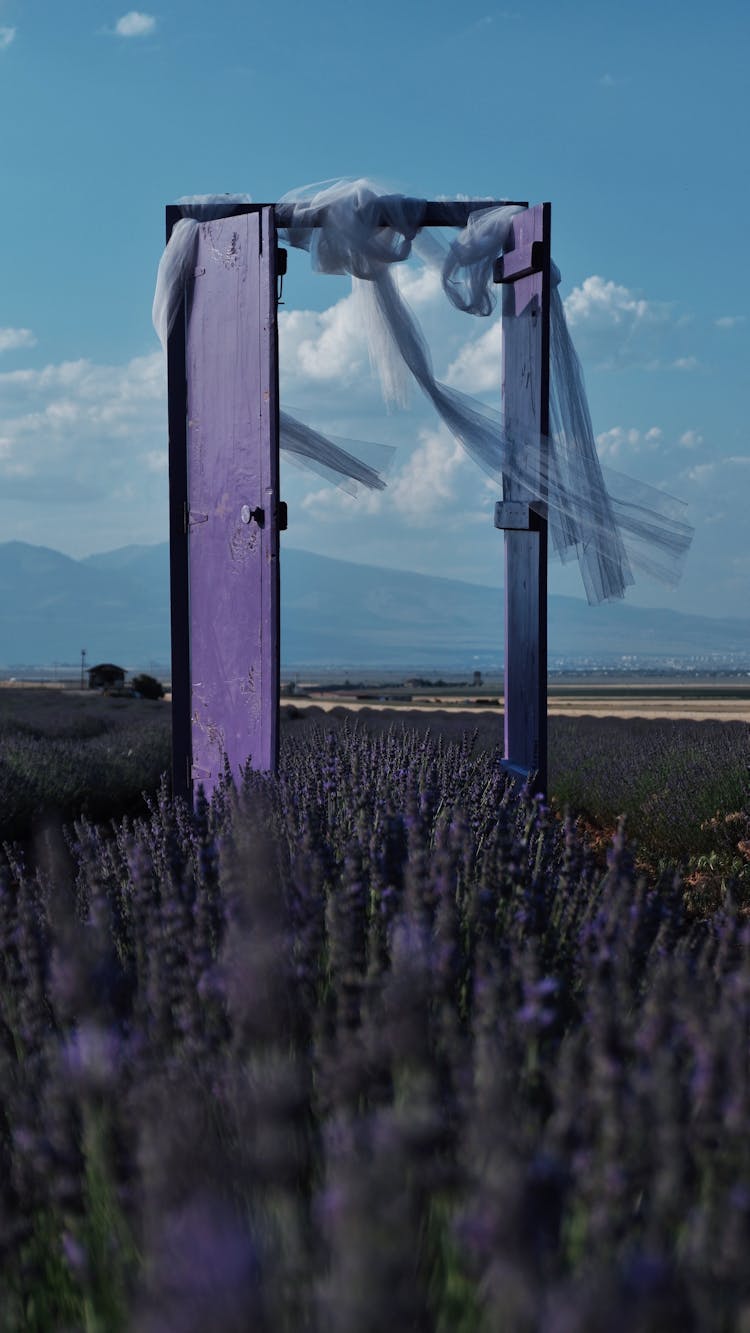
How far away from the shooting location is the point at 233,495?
15.6 feet

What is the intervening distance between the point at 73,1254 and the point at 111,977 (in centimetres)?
48

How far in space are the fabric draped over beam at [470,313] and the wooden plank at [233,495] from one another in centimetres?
24

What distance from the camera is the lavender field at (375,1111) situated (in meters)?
0.70

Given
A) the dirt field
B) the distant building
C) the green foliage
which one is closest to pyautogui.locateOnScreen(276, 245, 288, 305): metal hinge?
the dirt field

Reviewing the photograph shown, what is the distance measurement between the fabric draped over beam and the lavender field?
2779 mm

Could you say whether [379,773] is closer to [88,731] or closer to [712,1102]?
[712,1102]

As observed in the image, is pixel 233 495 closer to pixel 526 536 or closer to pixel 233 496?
pixel 233 496

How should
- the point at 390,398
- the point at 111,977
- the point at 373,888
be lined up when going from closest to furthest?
1. the point at 111,977
2. the point at 373,888
3. the point at 390,398

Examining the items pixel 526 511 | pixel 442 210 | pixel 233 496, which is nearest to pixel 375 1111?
pixel 233 496

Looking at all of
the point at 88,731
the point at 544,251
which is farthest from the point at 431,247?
the point at 88,731

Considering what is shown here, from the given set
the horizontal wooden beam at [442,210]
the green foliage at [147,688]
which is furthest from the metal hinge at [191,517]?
the green foliage at [147,688]

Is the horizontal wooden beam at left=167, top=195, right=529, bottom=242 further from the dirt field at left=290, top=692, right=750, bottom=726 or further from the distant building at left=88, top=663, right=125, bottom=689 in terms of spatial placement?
the distant building at left=88, top=663, right=125, bottom=689

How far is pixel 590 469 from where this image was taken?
4918 millimetres

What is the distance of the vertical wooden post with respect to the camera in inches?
189
